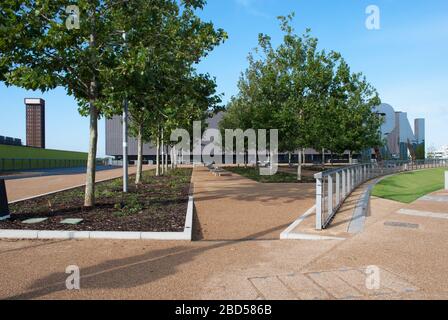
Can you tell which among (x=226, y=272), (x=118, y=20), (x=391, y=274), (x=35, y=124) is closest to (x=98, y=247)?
(x=226, y=272)

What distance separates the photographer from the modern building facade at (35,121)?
108625 mm

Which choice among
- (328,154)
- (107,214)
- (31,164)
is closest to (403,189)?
(107,214)

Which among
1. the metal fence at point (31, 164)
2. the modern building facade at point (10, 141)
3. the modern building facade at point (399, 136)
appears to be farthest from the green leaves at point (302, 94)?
the modern building facade at point (399, 136)

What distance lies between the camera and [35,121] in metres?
108

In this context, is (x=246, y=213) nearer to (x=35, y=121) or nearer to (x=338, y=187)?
(x=338, y=187)

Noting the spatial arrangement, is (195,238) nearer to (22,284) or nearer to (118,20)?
(22,284)

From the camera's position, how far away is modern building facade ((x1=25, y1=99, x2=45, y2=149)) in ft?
356

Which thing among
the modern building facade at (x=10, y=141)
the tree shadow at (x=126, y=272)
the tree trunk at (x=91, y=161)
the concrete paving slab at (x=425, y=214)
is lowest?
the tree shadow at (x=126, y=272)

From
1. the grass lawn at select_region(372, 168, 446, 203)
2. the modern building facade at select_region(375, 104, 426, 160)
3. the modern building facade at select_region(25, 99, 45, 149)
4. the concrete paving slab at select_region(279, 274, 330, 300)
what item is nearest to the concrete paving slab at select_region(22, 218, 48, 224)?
the concrete paving slab at select_region(279, 274, 330, 300)

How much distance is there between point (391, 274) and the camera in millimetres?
5047

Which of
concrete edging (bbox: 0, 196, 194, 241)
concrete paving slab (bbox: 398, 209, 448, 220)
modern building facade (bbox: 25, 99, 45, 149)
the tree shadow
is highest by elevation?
modern building facade (bbox: 25, 99, 45, 149)

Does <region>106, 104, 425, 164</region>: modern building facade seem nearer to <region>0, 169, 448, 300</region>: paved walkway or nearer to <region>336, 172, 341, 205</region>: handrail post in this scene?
<region>336, 172, 341, 205</region>: handrail post

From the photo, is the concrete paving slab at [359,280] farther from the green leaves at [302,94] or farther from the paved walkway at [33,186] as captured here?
the green leaves at [302,94]

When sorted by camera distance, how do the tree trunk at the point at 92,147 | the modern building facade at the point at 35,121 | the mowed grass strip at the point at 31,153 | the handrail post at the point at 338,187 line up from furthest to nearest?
1. the modern building facade at the point at 35,121
2. the mowed grass strip at the point at 31,153
3. the handrail post at the point at 338,187
4. the tree trunk at the point at 92,147
